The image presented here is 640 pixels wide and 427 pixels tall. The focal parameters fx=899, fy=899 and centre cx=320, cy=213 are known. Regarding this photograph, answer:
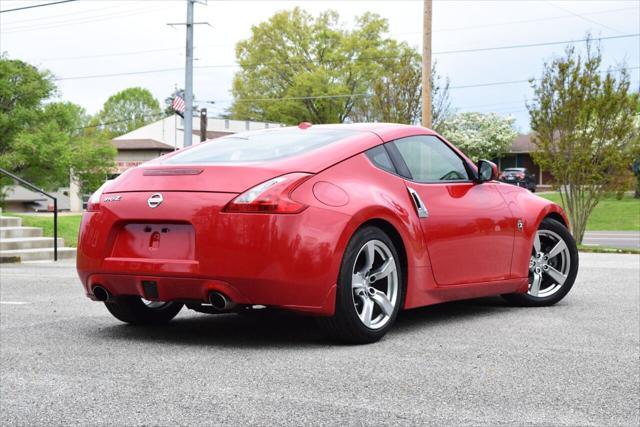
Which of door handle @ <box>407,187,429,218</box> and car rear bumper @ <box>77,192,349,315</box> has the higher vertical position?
door handle @ <box>407,187,429,218</box>

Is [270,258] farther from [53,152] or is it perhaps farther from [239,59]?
[239,59]

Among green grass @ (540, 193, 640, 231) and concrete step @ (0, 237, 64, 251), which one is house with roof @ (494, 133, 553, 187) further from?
concrete step @ (0, 237, 64, 251)

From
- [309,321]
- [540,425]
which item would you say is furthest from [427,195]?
[540,425]

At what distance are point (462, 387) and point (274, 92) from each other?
71.3 metres

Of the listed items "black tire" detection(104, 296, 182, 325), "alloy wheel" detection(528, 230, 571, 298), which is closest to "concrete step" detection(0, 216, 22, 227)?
"black tire" detection(104, 296, 182, 325)

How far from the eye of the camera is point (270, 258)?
500 cm

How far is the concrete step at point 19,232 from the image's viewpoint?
15070 mm

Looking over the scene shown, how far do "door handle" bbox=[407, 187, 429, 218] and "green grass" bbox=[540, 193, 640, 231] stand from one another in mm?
27326

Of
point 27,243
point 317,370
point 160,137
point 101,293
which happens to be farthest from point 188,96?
point 160,137

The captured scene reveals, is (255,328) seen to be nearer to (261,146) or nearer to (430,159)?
(261,146)

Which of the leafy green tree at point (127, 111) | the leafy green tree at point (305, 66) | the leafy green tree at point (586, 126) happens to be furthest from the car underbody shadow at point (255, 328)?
the leafy green tree at point (127, 111)

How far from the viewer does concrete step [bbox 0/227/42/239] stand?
15070 mm

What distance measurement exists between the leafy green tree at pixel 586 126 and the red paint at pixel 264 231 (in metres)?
15.3

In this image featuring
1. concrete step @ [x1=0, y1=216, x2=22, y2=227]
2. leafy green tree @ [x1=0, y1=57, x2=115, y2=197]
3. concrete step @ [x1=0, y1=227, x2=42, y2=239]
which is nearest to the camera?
concrete step @ [x1=0, y1=227, x2=42, y2=239]
